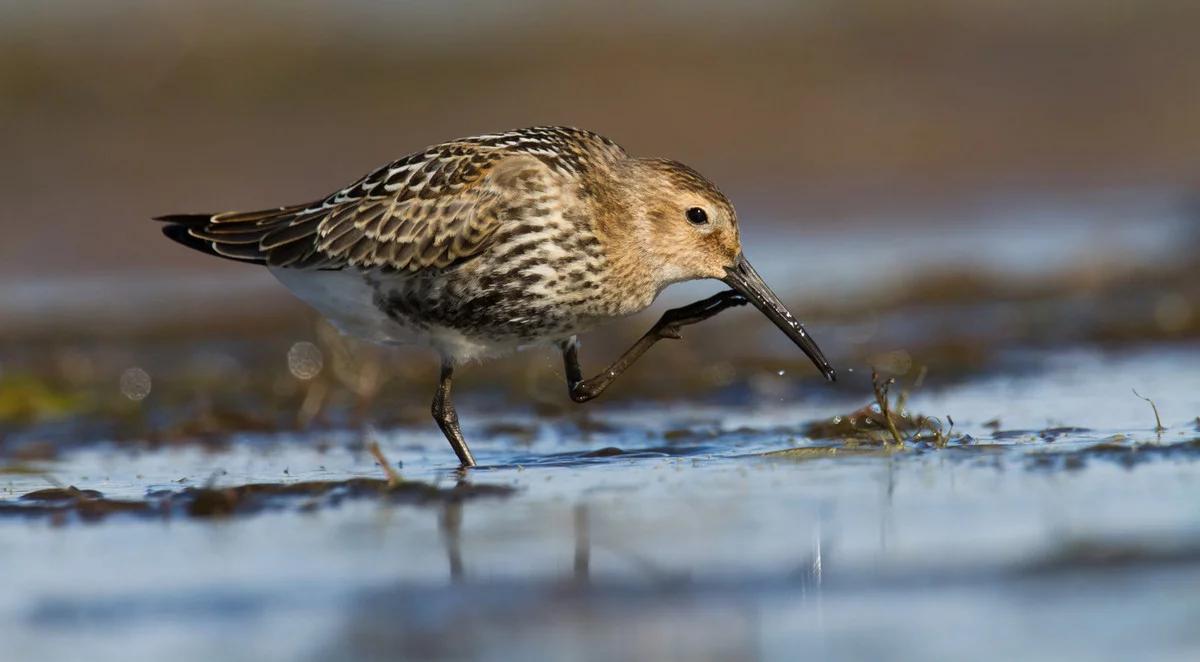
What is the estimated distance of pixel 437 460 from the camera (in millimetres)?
9016

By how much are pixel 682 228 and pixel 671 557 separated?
298 cm

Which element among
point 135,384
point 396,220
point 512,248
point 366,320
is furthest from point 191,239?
point 135,384

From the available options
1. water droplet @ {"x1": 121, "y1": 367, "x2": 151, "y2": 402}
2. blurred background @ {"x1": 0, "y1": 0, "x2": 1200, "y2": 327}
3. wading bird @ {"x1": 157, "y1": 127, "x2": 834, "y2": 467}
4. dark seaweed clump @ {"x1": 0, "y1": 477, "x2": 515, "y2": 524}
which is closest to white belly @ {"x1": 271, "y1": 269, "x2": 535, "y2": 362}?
wading bird @ {"x1": 157, "y1": 127, "x2": 834, "y2": 467}

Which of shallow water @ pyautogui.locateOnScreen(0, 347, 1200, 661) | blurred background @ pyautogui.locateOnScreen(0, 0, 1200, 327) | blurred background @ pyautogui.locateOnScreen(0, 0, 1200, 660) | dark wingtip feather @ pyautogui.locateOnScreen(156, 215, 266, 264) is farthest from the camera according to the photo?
blurred background @ pyautogui.locateOnScreen(0, 0, 1200, 327)

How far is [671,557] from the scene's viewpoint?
6.14m

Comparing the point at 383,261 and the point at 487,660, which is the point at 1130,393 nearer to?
the point at 383,261

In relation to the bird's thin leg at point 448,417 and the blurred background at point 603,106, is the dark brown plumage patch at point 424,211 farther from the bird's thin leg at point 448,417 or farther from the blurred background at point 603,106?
the blurred background at point 603,106

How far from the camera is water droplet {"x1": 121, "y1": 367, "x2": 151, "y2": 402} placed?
11.5 metres

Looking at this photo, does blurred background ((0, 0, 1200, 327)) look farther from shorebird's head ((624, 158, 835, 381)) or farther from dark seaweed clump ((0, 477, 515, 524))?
dark seaweed clump ((0, 477, 515, 524))

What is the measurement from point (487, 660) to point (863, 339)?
772 centimetres

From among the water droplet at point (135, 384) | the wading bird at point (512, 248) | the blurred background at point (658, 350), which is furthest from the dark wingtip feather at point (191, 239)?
the water droplet at point (135, 384)

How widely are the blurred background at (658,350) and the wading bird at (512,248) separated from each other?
2.17 feet

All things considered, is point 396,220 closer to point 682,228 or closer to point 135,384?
point 682,228

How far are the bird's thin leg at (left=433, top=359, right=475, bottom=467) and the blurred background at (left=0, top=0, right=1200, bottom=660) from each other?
7.0 inches
